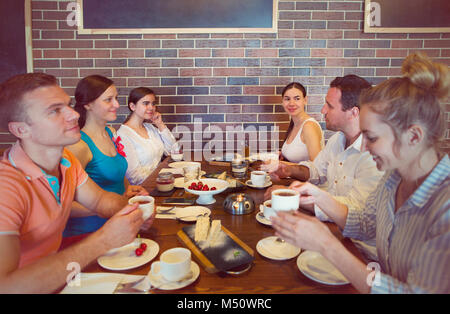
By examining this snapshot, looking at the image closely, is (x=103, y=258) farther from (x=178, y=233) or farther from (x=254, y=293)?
(x=254, y=293)

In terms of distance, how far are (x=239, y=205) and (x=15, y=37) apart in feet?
9.86

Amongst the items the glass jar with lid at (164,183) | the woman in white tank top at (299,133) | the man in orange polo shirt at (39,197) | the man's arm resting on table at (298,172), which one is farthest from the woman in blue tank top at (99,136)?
the woman in white tank top at (299,133)

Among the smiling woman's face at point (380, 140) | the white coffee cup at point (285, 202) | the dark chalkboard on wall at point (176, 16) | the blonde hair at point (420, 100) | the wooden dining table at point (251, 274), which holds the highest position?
the dark chalkboard on wall at point (176, 16)

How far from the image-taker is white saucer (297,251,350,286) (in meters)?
0.96

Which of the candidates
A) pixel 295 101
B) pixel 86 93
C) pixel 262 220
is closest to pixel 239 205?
pixel 262 220

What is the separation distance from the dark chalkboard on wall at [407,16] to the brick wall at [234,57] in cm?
7

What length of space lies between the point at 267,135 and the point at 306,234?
8.17ft

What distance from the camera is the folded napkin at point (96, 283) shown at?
0.90 m

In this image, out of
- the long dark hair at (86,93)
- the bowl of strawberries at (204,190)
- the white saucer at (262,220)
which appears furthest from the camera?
the long dark hair at (86,93)

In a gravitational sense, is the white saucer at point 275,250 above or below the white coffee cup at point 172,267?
below

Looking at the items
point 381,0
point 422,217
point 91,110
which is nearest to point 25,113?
point 91,110

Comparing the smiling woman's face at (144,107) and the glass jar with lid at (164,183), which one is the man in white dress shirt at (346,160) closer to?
the glass jar with lid at (164,183)

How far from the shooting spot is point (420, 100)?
94 centimetres

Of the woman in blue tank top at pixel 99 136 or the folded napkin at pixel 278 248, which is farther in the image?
the woman in blue tank top at pixel 99 136
